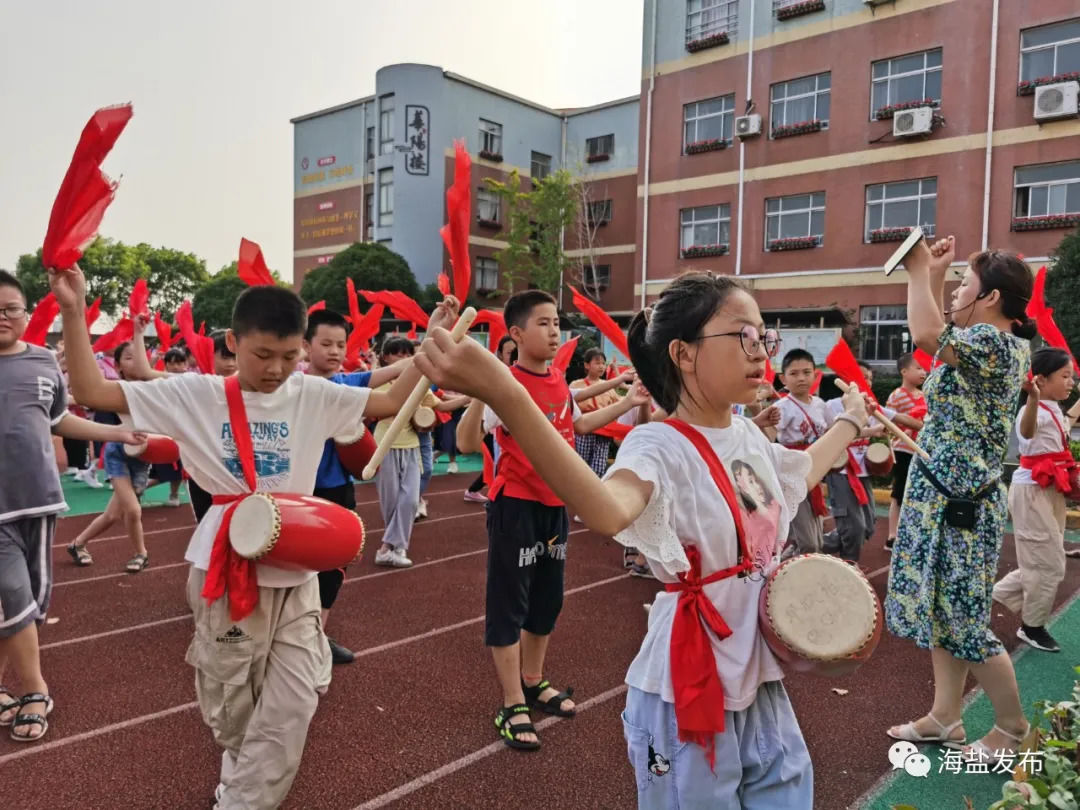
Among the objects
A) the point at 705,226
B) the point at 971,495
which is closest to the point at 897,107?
the point at 705,226

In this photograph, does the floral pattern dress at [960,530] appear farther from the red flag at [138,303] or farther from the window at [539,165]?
the window at [539,165]

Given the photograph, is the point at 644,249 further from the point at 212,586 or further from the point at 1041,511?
the point at 212,586

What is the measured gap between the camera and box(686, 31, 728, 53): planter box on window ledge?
21.9 meters

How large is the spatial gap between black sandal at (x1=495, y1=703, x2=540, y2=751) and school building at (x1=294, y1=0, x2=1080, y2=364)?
1258 cm

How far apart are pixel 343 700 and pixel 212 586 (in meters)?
1.58

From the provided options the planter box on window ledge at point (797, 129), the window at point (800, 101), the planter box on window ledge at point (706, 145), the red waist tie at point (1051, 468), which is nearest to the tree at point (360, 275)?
the planter box on window ledge at point (706, 145)

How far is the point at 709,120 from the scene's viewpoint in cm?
2267

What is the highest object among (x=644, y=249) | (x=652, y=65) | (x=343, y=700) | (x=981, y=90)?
(x=652, y=65)

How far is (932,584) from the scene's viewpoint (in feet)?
10.5

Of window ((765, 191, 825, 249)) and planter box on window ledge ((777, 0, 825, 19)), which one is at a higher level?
planter box on window ledge ((777, 0, 825, 19))

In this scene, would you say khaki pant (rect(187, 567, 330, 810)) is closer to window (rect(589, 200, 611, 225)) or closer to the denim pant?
the denim pant

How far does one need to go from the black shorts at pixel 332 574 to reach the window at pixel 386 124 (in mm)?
29038

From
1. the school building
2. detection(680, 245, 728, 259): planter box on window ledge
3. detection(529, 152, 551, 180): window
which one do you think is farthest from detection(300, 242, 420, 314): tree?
detection(680, 245, 728, 259): planter box on window ledge

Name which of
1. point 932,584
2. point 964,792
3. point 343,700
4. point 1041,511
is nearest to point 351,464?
point 343,700
